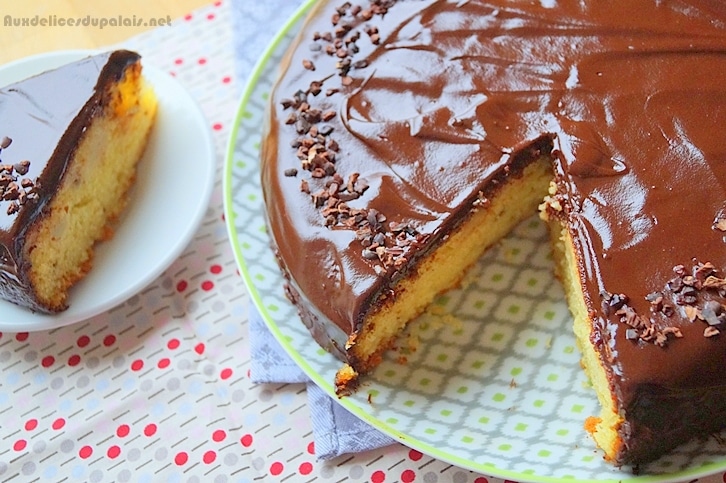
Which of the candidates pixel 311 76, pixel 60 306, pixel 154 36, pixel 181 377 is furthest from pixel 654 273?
pixel 154 36

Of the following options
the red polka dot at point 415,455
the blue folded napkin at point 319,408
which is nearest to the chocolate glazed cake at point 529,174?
the blue folded napkin at point 319,408

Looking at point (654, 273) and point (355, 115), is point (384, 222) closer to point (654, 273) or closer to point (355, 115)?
point (355, 115)

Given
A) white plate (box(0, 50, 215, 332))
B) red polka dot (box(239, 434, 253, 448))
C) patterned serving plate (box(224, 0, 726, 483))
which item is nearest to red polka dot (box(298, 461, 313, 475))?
red polka dot (box(239, 434, 253, 448))

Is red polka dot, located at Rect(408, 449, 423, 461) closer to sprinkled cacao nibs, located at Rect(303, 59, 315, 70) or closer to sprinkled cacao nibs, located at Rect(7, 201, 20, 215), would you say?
sprinkled cacao nibs, located at Rect(303, 59, 315, 70)

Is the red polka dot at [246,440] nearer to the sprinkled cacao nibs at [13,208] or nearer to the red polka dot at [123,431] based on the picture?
the red polka dot at [123,431]

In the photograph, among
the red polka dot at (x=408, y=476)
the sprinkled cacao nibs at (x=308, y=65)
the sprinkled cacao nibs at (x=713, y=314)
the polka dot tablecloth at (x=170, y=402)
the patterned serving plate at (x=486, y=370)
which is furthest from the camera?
the sprinkled cacao nibs at (x=308, y=65)

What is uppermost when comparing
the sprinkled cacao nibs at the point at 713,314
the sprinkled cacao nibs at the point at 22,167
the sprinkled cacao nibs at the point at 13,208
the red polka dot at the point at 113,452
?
the sprinkled cacao nibs at the point at 22,167
